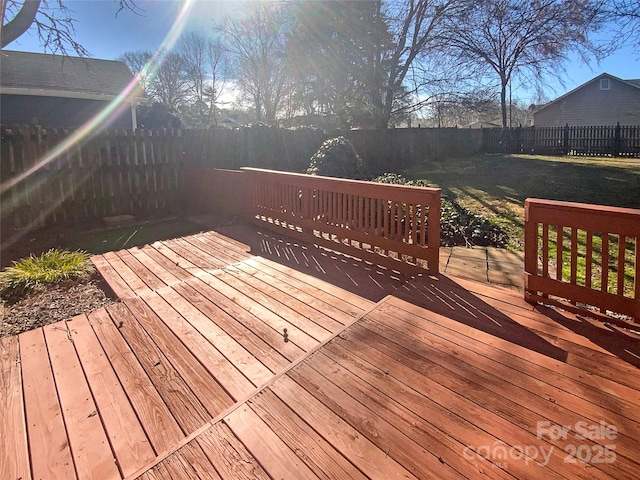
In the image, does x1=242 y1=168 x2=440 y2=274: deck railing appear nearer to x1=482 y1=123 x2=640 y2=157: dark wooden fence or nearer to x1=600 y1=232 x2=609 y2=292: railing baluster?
x1=600 y1=232 x2=609 y2=292: railing baluster

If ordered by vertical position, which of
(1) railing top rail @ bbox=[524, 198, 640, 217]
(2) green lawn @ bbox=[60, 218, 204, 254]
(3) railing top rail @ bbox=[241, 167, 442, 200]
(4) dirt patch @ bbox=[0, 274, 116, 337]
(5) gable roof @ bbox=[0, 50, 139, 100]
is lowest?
(4) dirt patch @ bbox=[0, 274, 116, 337]

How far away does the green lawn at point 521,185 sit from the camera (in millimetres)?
6636

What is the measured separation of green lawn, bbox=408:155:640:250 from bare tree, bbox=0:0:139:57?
22.6ft

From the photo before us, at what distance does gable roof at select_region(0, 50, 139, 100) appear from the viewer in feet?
32.5

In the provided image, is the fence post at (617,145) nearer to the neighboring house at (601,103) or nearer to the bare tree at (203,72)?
the neighboring house at (601,103)

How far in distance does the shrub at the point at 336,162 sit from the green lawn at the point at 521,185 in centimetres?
217

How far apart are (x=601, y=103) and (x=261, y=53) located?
74.7 ft

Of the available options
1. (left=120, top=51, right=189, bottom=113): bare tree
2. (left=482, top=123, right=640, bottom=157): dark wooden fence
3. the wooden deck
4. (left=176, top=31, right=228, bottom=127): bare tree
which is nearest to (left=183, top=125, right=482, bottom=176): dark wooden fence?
(left=482, top=123, right=640, bottom=157): dark wooden fence

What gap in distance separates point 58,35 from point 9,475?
6751mm

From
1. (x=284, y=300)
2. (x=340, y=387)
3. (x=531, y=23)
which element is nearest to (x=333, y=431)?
(x=340, y=387)

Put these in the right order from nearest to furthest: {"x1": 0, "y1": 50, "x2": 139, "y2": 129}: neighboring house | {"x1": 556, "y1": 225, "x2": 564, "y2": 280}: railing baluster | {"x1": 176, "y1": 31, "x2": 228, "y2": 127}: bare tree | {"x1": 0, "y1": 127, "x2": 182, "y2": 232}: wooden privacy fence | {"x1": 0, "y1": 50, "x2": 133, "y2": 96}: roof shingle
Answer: {"x1": 556, "y1": 225, "x2": 564, "y2": 280}: railing baluster
{"x1": 0, "y1": 127, "x2": 182, "y2": 232}: wooden privacy fence
{"x1": 0, "y1": 50, "x2": 139, "y2": 129}: neighboring house
{"x1": 0, "y1": 50, "x2": 133, "y2": 96}: roof shingle
{"x1": 176, "y1": 31, "x2": 228, "y2": 127}: bare tree

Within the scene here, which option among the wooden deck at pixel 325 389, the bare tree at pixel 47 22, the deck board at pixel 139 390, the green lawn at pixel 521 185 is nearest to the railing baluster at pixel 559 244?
the wooden deck at pixel 325 389

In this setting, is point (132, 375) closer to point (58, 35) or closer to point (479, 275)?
point (479, 275)

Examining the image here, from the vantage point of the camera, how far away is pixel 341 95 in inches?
614
